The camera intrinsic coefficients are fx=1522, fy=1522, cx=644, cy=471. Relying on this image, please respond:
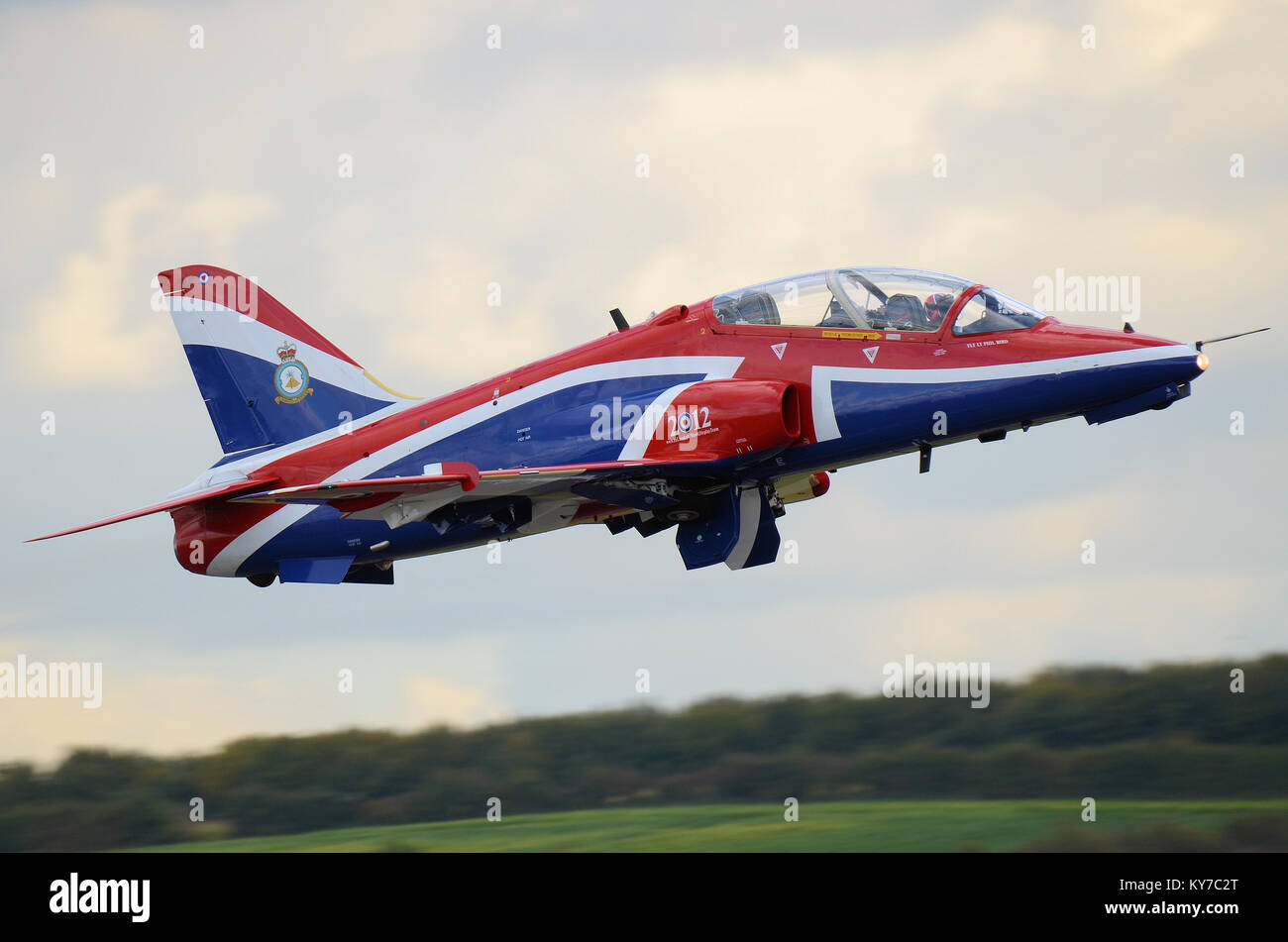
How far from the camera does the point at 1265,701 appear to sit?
19094mm

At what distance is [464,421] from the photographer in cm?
1786

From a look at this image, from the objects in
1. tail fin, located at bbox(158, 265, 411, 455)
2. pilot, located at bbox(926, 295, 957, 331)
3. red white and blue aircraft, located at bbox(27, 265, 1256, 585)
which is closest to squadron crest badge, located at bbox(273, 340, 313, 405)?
tail fin, located at bbox(158, 265, 411, 455)

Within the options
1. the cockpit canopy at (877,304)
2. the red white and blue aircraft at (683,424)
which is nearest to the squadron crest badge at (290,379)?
the red white and blue aircraft at (683,424)

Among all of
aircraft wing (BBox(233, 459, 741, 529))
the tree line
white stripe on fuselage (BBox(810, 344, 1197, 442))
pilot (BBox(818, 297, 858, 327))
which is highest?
pilot (BBox(818, 297, 858, 327))

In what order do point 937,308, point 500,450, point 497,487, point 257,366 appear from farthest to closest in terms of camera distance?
point 257,366 < point 500,450 < point 497,487 < point 937,308

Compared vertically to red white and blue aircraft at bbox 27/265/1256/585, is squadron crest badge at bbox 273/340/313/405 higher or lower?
higher

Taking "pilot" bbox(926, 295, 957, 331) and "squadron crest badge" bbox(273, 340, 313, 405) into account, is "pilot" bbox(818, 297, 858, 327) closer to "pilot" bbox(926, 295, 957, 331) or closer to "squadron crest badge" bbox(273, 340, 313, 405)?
"pilot" bbox(926, 295, 957, 331)

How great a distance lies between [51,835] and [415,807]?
16.8 feet

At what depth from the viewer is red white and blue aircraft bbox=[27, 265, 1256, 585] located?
15203 millimetres

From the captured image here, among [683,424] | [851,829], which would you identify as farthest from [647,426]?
[851,829]

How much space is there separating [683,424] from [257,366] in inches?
292

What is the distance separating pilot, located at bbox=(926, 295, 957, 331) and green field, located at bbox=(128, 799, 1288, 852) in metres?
5.78

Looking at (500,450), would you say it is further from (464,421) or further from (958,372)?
(958,372)

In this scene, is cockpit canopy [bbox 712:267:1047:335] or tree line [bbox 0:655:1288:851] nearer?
cockpit canopy [bbox 712:267:1047:335]
